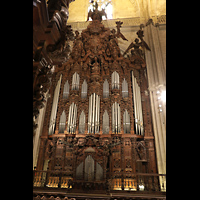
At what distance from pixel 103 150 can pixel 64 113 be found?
9.79 ft

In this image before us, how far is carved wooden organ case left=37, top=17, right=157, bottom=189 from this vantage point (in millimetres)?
5938

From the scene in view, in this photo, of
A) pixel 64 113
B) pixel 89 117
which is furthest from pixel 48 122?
pixel 89 117

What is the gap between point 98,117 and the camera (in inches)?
299

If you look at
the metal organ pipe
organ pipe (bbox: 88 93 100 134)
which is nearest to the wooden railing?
the metal organ pipe

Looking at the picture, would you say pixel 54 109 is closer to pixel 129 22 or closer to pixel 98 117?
pixel 98 117

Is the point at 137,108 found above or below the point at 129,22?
below

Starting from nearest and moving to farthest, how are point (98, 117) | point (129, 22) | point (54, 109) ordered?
point (98, 117)
point (54, 109)
point (129, 22)

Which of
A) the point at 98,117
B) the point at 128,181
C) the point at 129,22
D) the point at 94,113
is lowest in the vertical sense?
the point at 128,181

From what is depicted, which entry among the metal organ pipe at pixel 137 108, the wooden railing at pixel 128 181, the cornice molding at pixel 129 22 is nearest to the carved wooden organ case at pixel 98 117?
the metal organ pipe at pixel 137 108

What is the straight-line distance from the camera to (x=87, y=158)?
18.9ft

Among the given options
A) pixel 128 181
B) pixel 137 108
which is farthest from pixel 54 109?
pixel 128 181

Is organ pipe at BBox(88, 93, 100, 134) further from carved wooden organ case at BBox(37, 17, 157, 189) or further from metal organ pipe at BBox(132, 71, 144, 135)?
metal organ pipe at BBox(132, 71, 144, 135)

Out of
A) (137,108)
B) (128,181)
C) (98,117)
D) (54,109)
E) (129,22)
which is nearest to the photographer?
(128,181)
